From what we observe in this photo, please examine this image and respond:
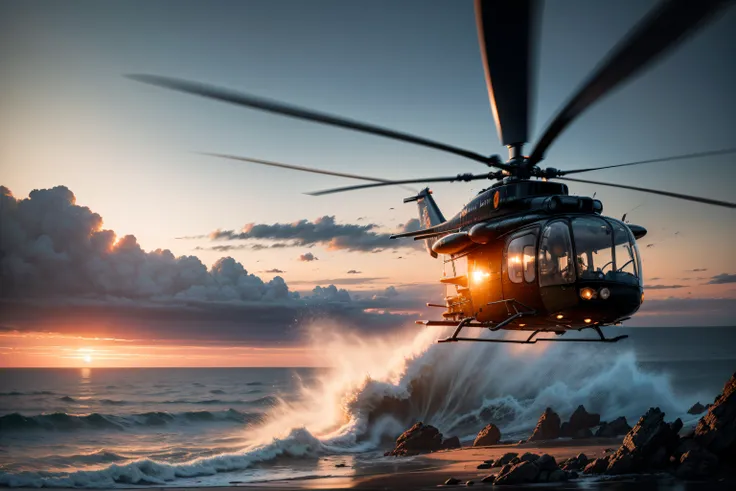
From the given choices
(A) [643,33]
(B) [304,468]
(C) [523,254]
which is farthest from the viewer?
(B) [304,468]

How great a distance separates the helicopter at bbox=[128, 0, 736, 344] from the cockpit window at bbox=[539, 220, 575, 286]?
0.02 metres

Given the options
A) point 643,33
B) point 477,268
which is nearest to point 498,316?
point 477,268

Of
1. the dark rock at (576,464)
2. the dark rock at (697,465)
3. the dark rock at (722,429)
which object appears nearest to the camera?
the dark rock at (697,465)

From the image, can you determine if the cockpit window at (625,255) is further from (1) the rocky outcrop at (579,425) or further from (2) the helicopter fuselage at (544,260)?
(1) the rocky outcrop at (579,425)

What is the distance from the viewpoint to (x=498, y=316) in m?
13.3

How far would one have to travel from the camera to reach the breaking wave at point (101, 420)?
49.7 meters

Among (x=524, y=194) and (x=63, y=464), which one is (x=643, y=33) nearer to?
(x=524, y=194)

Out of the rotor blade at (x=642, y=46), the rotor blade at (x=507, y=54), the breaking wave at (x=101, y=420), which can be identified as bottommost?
the breaking wave at (x=101, y=420)

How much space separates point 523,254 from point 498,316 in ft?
5.42

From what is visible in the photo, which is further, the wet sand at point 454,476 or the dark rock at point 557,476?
the dark rock at point 557,476

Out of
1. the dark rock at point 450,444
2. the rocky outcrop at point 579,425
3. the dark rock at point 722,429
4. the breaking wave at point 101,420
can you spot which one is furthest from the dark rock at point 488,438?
the breaking wave at point 101,420

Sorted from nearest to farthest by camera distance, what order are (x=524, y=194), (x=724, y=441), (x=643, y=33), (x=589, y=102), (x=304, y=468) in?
(x=643, y=33)
(x=589, y=102)
(x=524, y=194)
(x=724, y=441)
(x=304, y=468)

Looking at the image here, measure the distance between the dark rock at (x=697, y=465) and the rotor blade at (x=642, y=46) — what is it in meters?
12.0

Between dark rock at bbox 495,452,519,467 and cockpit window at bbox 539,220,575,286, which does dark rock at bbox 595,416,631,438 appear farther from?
cockpit window at bbox 539,220,575,286
